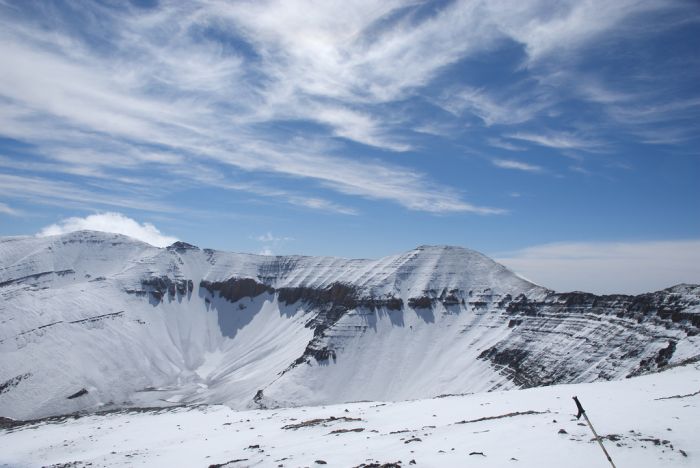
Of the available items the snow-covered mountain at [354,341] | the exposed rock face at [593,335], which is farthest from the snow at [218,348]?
the exposed rock face at [593,335]

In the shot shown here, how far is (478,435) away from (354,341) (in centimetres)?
11538

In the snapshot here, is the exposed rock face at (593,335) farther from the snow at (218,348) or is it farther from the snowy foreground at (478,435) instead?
the snowy foreground at (478,435)

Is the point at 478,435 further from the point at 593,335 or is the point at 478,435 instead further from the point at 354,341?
the point at 354,341

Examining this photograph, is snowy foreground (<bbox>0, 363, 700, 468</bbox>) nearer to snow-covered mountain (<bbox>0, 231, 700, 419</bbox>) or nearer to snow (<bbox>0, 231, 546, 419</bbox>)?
snow-covered mountain (<bbox>0, 231, 700, 419</bbox>)

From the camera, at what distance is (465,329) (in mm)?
131250

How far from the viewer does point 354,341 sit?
136m

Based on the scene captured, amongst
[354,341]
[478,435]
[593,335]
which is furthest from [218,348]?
[478,435]

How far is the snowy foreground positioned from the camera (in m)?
18.6

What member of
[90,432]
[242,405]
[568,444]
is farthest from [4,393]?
[568,444]

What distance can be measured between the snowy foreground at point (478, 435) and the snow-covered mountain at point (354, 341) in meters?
46.6

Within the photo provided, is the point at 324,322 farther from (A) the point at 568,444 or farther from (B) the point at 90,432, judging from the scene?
(A) the point at 568,444

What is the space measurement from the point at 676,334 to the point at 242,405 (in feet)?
305

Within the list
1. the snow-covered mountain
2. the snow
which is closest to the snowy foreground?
the snow-covered mountain

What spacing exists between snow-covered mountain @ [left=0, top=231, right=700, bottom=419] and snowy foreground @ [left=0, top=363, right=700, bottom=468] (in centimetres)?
4662
